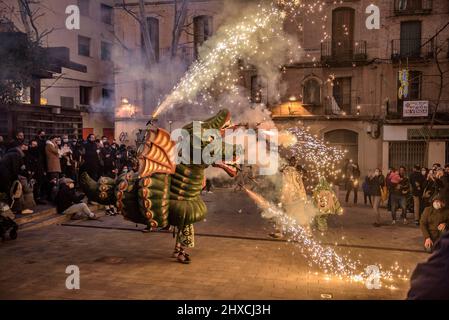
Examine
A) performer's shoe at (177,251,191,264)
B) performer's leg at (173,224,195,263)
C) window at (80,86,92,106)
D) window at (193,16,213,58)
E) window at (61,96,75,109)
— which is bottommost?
performer's shoe at (177,251,191,264)

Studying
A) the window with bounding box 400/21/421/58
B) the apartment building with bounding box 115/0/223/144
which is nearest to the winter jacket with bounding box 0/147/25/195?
the apartment building with bounding box 115/0/223/144

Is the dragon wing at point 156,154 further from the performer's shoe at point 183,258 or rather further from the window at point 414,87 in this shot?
the window at point 414,87

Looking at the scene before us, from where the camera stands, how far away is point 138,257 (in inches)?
318

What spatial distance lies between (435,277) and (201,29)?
2300 cm

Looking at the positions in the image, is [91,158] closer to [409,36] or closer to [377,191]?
[377,191]

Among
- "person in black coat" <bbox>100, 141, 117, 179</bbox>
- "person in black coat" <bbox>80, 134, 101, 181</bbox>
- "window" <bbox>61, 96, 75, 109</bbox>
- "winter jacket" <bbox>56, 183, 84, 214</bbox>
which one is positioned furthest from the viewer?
"window" <bbox>61, 96, 75, 109</bbox>

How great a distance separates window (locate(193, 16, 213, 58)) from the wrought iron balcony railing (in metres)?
6.48

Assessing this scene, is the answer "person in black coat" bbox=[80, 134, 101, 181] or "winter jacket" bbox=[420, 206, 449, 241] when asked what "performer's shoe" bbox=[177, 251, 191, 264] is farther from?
"person in black coat" bbox=[80, 134, 101, 181]

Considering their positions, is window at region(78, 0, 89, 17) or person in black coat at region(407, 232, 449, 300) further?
window at region(78, 0, 89, 17)

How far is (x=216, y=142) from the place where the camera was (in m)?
7.36

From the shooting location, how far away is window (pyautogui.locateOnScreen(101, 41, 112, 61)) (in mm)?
30547

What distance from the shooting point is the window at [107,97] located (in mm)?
30375

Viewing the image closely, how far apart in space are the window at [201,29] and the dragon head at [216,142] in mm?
16512

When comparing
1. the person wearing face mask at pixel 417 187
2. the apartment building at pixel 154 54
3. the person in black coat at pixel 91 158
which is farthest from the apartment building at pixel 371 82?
the person in black coat at pixel 91 158
